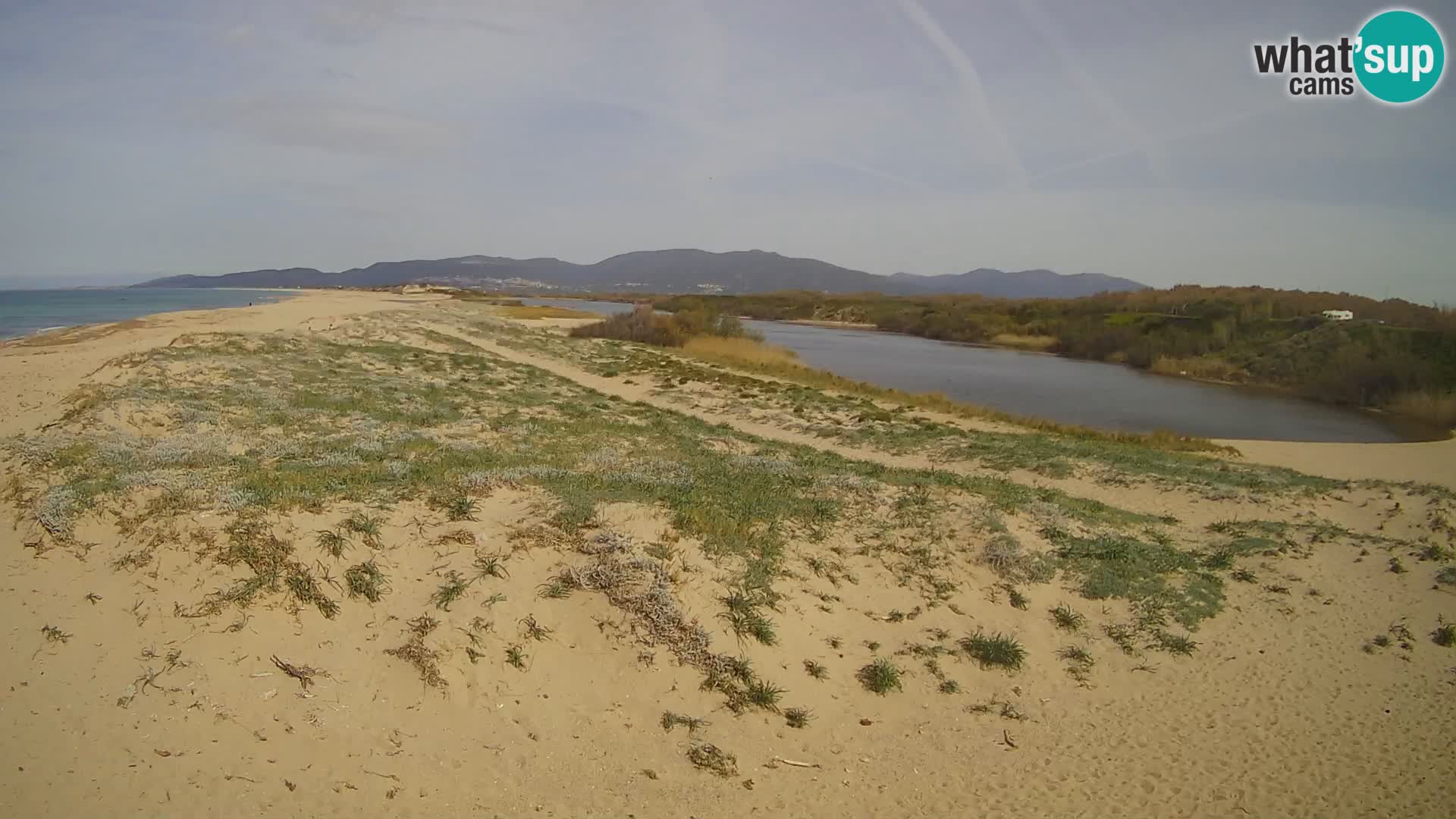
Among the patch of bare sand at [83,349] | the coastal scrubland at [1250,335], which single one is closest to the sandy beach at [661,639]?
the patch of bare sand at [83,349]

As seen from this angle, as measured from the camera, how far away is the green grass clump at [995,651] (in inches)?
264

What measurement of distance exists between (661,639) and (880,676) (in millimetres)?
1887

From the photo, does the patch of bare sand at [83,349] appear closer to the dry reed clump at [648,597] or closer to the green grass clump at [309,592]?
the green grass clump at [309,592]

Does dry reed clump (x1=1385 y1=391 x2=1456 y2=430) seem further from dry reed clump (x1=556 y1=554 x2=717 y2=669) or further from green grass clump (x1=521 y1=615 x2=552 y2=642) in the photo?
green grass clump (x1=521 y1=615 x2=552 y2=642)

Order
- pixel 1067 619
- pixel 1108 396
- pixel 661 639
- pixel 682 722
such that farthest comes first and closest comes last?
pixel 1108 396 < pixel 1067 619 < pixel 661 639 < pixel 682 722

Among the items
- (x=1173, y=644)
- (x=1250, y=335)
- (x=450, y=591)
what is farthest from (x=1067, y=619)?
(x=1250, y=335)

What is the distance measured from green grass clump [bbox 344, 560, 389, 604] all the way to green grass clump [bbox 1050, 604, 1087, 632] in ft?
20.8

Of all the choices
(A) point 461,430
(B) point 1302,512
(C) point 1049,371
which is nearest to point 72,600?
(A) point 461,430

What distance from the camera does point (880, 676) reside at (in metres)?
6.29

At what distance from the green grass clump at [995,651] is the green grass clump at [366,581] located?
17.0ft

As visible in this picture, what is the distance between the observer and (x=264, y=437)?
10375 mm

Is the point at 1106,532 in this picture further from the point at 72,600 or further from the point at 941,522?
the point at 72,600

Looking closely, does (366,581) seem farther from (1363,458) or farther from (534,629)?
(1363,458)

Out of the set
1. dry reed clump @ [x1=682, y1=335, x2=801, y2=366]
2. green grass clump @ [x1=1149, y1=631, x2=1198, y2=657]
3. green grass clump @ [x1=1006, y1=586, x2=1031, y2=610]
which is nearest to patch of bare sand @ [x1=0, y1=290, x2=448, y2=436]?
green grass clump @ [x1=1006, y1=586, x2=1031, y2=610]
